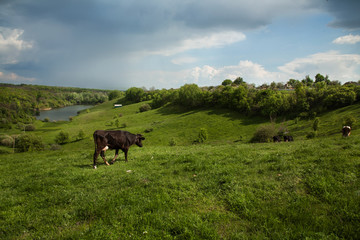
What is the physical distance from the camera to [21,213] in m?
6.13

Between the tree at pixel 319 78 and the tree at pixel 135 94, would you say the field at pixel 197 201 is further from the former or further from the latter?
the tree at pixel 319 78

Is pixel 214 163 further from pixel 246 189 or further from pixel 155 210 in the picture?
pixel 155 210

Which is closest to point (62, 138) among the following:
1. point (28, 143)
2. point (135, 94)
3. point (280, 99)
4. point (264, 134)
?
point (28, 143)

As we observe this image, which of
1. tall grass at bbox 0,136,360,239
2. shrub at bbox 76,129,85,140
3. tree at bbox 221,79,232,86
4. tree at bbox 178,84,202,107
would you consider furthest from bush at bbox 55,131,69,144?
tree at bbox 221,79,232,86

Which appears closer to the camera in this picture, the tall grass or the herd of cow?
the tall grass

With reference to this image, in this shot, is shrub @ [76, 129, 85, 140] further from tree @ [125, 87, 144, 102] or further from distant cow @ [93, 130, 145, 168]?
tree @ [125, 87, 144, 102]

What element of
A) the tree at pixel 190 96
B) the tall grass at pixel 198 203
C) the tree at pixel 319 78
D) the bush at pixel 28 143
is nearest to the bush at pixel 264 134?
the tall grass at pixel 198 203

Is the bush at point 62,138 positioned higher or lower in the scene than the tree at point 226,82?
lower

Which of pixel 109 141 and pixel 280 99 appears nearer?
pixel 109 141

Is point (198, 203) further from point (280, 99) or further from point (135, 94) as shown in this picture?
point (135, 94)

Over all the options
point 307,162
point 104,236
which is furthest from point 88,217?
point 307,162

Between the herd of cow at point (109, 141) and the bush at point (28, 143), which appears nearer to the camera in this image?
the herd of cow at point (109, 141)

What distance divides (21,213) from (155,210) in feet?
15.5

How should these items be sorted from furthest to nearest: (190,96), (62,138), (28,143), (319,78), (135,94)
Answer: (135,94)
(319,78)
(190,96)
(62,138)
(28,143)
